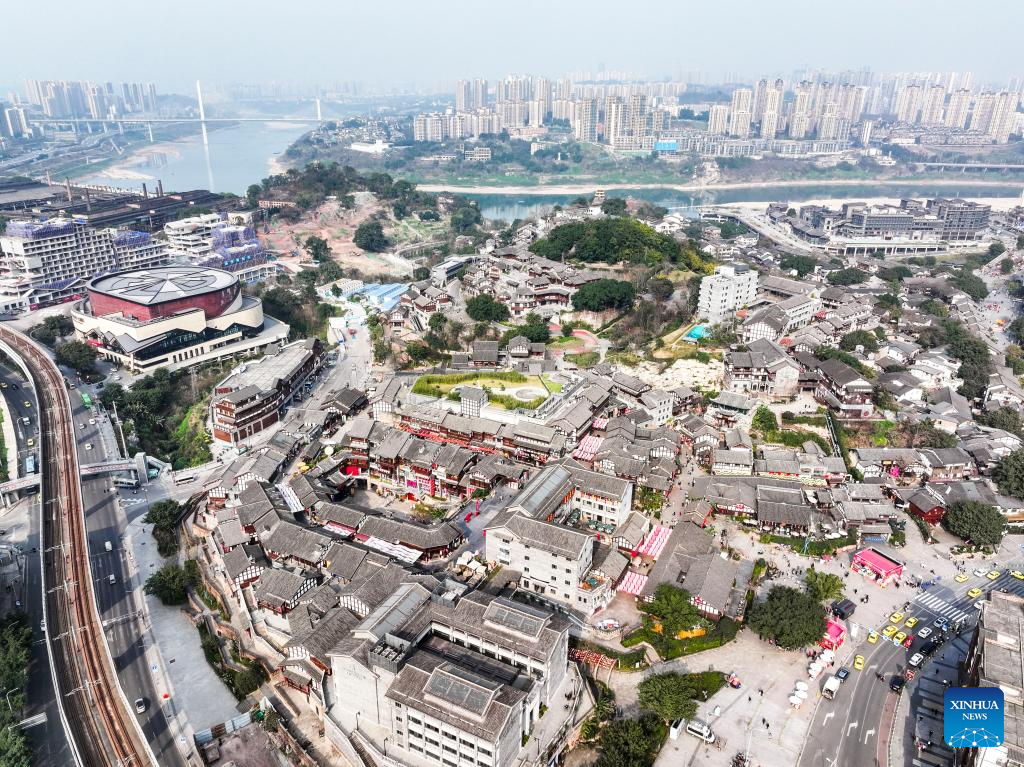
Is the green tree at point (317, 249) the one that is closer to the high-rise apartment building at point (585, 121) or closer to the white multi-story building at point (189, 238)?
the white multi-story building at point (189, 238)

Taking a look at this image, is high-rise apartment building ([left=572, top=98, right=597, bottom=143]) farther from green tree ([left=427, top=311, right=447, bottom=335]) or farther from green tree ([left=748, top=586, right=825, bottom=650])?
green tree ([left=748, top=586, right=825, bottom=650])

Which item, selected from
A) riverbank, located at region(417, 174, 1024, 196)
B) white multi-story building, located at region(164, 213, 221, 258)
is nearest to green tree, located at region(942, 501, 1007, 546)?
white multi-story building, located at region(164, 213, 221, 258)

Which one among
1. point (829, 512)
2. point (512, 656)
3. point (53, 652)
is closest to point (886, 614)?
point (829, 512)

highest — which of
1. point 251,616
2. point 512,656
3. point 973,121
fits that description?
point 973,121

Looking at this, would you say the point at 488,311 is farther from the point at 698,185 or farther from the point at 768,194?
the point at 768,194

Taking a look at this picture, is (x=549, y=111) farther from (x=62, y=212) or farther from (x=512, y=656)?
(x=512, y=656)

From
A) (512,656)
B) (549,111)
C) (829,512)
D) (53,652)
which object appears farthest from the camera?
(549,111)
